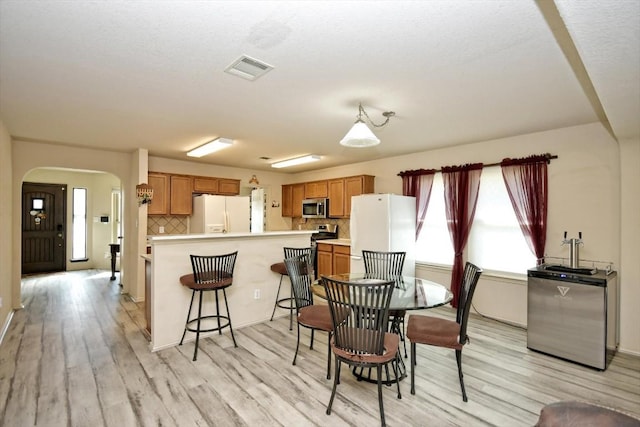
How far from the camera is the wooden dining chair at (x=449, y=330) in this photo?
7.55 feet

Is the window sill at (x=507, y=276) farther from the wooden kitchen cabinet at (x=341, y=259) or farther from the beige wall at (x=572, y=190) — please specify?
the wooden kitchen cabinet at (x=341, y=259)

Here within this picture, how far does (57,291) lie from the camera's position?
18.1ft

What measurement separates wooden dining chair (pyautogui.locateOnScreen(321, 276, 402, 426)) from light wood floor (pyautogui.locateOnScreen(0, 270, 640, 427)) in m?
0.42

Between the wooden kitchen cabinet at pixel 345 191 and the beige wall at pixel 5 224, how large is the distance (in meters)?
4.79

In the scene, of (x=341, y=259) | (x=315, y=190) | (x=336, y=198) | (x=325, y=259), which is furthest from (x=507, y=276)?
(x=315, y=190)

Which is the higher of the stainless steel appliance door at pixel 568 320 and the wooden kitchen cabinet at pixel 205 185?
the wooden kitchen cabinet at pixel 205 185

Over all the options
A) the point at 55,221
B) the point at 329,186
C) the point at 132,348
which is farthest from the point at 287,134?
the point at 55,221

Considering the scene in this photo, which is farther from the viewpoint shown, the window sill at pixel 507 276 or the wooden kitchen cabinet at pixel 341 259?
the wooden kitchen cabinet at pixel 341 259

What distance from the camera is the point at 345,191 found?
594 cm

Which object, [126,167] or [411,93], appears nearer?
[411,93]

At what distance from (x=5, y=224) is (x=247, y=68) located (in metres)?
3.92

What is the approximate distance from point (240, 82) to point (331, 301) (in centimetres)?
185

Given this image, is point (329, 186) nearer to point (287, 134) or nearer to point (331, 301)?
point (287, 134)

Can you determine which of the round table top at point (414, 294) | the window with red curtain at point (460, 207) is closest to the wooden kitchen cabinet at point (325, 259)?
the window with red curtain at point (460, 207)
